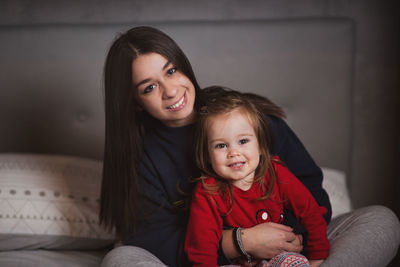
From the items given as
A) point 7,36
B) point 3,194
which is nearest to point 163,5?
point 7,36

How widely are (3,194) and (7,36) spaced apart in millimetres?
862

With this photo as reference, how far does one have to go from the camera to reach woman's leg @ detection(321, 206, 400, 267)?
114 centimetres

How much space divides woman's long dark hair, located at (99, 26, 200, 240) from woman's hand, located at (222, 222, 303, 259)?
1.19 ft

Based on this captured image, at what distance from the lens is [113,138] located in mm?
1414

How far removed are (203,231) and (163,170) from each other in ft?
1.04

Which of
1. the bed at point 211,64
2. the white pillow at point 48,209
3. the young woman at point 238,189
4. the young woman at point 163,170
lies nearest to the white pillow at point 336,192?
the bed at point 211,64

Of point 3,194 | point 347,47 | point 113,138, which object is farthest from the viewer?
point 347,47

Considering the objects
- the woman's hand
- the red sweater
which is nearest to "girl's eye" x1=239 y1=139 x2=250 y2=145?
the red sweater

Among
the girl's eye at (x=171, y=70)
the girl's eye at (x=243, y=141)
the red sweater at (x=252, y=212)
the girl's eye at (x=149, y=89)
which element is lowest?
the red sweater at (x=252, y=212)

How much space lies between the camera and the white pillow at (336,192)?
171 centimetres

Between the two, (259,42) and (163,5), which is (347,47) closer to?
(259,42)

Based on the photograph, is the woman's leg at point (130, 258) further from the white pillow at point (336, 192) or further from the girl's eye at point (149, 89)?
the white pillow at point (336, 192)

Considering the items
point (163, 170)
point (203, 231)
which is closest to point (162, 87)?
point (163, 170)

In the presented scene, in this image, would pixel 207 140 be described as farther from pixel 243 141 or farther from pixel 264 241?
pixel 264 241
